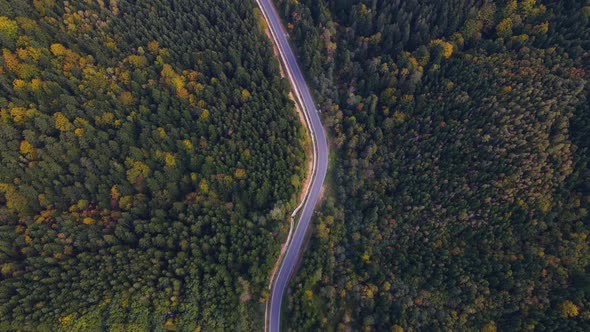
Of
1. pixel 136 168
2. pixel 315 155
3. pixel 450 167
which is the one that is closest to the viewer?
pixel 136 168

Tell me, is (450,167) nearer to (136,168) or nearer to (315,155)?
(315,155)

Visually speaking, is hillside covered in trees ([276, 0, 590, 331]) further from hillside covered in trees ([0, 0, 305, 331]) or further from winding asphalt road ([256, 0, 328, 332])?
hillside covered in trees ([0, 0, 305, 331])

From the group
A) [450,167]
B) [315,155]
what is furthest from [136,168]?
[450,167]

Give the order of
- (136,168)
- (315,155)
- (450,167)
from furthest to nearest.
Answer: (315,155) < (450,167) < (136,168)

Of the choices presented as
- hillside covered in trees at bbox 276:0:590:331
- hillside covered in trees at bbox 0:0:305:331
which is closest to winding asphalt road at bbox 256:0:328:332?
hillside covered in trees at bbox 276:0:590:331

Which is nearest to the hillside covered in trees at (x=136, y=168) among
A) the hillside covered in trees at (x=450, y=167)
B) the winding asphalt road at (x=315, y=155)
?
the winding asphalt road at (x=315, y=155)

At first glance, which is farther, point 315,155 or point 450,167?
point 315,155
